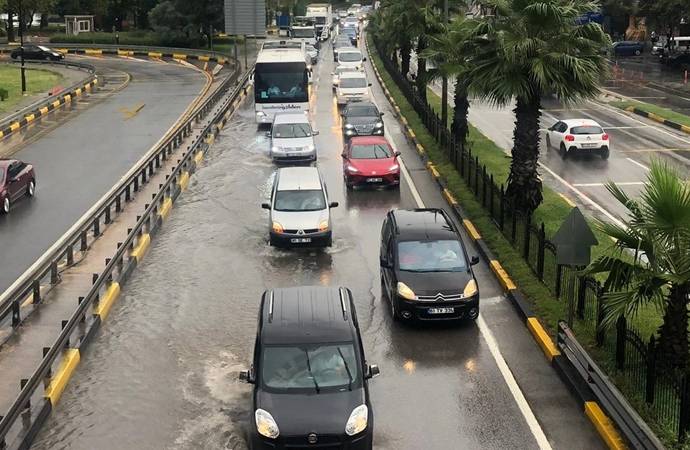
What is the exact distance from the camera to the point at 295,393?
1262 cm

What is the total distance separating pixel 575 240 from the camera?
1509 cm

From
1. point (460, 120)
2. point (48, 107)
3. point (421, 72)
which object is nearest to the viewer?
point (460, 120)

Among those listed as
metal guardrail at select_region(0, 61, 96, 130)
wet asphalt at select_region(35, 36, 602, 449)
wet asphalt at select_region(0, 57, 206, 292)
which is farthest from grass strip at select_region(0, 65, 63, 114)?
wet asphalt at select_region(35, 36, 602, 449)

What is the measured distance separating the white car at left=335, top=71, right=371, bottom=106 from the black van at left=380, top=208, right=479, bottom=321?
110 ft

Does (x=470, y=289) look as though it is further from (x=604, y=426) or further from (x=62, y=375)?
(x=62, y=375)

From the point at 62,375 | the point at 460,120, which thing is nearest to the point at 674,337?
the point at 62,375

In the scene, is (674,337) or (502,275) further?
(502,275)

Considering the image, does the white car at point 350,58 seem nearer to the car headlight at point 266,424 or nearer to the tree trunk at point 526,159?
the tree trunk at point 526,159

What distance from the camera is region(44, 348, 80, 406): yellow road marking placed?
14.6 m

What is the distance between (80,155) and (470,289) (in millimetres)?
24758

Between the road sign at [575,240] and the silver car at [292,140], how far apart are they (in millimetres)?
20856

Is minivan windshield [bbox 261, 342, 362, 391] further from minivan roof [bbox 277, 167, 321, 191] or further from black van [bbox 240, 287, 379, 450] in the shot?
minivan roof [bbox 277, 167, 321, 191]

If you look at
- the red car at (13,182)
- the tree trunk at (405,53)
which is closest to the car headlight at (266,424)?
the red car at (13,182)

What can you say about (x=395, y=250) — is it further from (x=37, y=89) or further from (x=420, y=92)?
(x=37, y=89)
